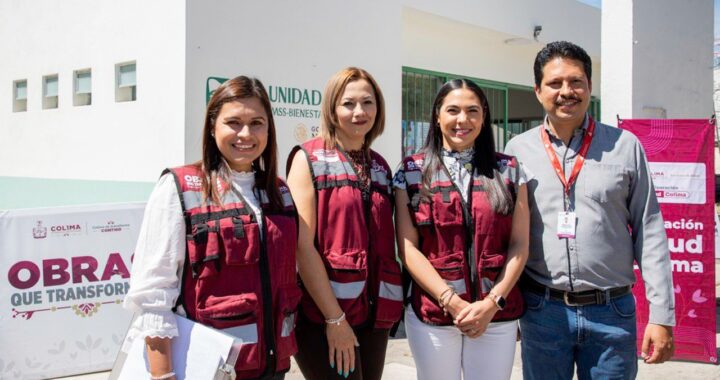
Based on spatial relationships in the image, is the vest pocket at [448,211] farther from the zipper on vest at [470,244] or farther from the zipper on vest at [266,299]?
the zipper on vest at [266,299]

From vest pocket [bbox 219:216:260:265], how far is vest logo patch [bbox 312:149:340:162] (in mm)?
592

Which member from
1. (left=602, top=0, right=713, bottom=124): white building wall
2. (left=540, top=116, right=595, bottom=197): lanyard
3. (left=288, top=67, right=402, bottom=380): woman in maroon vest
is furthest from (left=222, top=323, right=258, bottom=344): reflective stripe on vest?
(left=602, top=0, right=713, bottom=124): white building wall

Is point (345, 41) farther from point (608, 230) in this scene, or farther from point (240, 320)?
point (240, 320)

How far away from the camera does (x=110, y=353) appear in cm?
484

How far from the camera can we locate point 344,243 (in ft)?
8.20

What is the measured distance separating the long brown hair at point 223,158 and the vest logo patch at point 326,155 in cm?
30

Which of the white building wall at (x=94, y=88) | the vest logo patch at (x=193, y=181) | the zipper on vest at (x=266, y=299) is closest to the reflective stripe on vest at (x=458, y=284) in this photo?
the zipper on vest at (x=266, y=299)

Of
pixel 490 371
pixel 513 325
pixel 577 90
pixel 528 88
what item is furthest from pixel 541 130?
pixel 528 88

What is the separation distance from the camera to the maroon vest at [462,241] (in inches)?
101

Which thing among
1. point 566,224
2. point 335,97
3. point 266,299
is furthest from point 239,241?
point 566,224

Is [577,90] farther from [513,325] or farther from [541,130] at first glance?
[513,325]

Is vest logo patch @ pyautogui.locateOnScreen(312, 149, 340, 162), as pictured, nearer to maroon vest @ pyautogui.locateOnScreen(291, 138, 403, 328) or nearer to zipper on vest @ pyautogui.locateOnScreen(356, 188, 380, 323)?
maroon vest @ pyautogui.locateOnScreen(291, 138, 403, 328)

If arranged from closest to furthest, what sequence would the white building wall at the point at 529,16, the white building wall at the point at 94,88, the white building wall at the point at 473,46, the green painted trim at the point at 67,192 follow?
the white building wall at the point at 94,88, the green painted trim at the point at 67,192, the white building wall at the point at 529,16, the white building wall at the point at 473,46

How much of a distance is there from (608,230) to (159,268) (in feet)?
5.93
